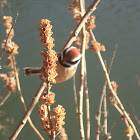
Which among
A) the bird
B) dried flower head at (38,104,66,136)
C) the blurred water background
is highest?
the blurred water background

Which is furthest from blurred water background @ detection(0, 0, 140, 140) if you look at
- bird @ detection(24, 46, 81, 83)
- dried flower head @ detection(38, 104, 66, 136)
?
dried flower head @ detection(38, 104, 66, 136)

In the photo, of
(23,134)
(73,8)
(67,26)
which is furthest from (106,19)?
(73,8)

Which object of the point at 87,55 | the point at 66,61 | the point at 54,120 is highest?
the point at 87,55

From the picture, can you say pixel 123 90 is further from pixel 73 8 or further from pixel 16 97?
pixel 73 8

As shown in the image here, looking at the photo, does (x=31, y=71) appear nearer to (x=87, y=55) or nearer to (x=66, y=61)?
(x=66, y=61)

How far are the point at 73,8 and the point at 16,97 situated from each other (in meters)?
1.84

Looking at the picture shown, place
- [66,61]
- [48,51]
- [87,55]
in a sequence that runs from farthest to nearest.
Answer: [87,55]
[66,61]
[48,51]

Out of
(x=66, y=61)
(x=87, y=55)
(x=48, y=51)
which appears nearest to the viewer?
(x=48, y=51)

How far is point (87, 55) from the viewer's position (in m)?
2.64

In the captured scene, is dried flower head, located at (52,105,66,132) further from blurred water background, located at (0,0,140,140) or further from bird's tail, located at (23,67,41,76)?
blurred water background, located at (0,0,140,140)

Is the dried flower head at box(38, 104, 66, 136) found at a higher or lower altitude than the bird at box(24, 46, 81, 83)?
lower

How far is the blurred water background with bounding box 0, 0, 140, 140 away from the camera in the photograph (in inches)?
89.9

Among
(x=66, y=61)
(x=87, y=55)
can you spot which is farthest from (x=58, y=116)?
(x=87, y=55)

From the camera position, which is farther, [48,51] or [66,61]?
[66,61]
